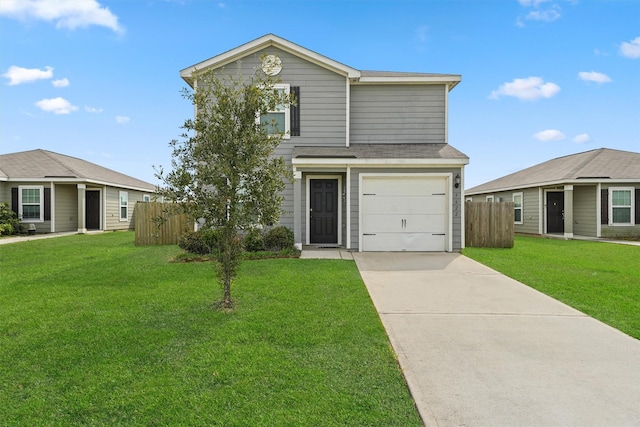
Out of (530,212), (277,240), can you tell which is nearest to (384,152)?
(277,240)

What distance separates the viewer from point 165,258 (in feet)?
31.3

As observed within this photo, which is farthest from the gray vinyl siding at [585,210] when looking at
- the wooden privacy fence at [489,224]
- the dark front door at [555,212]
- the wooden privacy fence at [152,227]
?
the wooden privacy fence at [152,227]

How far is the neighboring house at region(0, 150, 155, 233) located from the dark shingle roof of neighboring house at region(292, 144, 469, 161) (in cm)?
1251

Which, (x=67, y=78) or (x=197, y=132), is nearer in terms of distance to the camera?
(x=197, y=132)

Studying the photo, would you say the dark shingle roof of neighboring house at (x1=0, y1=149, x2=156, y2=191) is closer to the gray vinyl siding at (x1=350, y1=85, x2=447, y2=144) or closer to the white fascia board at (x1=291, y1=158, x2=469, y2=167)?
the white fascia board at (x1=291, y1=158, x2=469, y2=167)

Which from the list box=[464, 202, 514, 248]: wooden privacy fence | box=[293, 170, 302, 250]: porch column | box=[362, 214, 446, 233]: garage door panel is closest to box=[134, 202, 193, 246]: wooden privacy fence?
box=[293, 170, 302, 250]: porch column

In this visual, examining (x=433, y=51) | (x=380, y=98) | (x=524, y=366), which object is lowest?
(x=524, y=366)

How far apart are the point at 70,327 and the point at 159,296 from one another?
144cm

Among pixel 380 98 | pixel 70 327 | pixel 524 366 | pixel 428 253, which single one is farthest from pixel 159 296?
→ pixel 380 98

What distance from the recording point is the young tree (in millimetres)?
4781

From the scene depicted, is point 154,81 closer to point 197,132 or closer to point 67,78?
point 67,78

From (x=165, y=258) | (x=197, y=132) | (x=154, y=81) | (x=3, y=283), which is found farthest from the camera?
(x=154, y=81)

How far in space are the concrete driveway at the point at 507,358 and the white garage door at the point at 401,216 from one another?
419 centimetres

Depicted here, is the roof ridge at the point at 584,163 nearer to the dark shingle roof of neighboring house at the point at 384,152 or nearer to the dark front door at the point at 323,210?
the dark shingle roof of neighboring house at the point at 384,152
